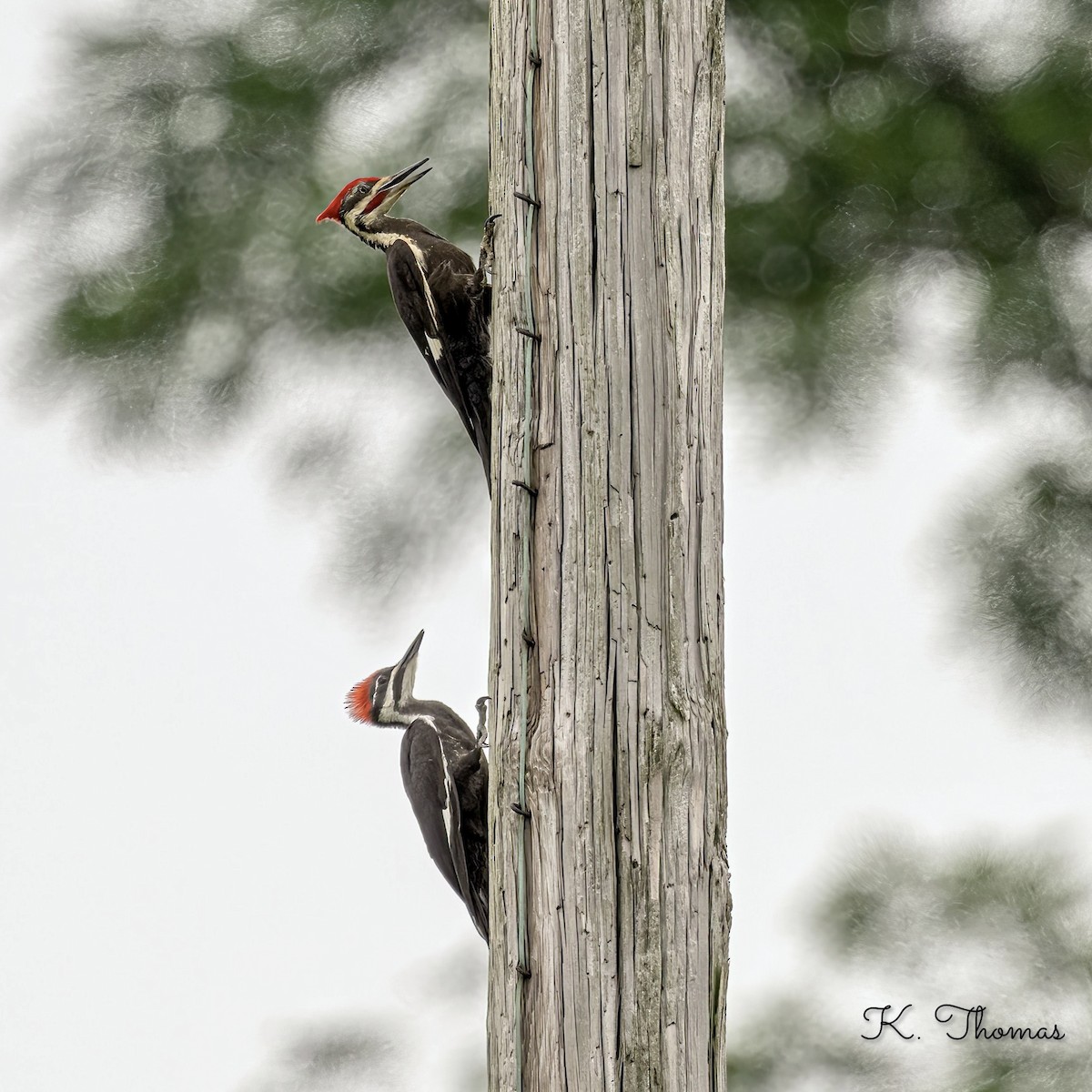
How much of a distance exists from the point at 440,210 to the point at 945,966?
1665 millimetres

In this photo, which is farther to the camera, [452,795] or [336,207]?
[336,207]

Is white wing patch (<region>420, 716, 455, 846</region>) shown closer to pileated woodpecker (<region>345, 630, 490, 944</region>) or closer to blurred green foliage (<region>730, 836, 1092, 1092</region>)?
pileated woodpecker (<region>345, 630, 490, 944</region>)

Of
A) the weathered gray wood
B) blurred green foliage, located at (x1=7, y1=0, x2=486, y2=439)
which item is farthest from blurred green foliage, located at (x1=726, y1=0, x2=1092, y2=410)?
the weathered gray wood

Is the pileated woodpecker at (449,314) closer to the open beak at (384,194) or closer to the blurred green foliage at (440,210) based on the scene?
the open beak at (384,194)

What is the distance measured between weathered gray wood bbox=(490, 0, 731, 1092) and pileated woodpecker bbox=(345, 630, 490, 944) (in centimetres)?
49

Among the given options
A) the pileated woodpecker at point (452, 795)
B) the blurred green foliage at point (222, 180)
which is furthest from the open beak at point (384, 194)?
the pileated woodpecker at point (452, 795)

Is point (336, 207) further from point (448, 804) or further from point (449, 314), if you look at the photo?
point (448, 804)

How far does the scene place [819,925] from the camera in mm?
2592

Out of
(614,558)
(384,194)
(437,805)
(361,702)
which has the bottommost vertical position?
(614,558)

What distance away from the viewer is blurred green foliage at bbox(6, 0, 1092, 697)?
8.56 ft

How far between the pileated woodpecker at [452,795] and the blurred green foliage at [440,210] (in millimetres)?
930

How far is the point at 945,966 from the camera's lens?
8.34ft

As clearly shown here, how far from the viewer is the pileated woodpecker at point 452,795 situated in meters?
1.64

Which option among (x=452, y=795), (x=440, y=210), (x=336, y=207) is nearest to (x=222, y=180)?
(x=440, y=210)
